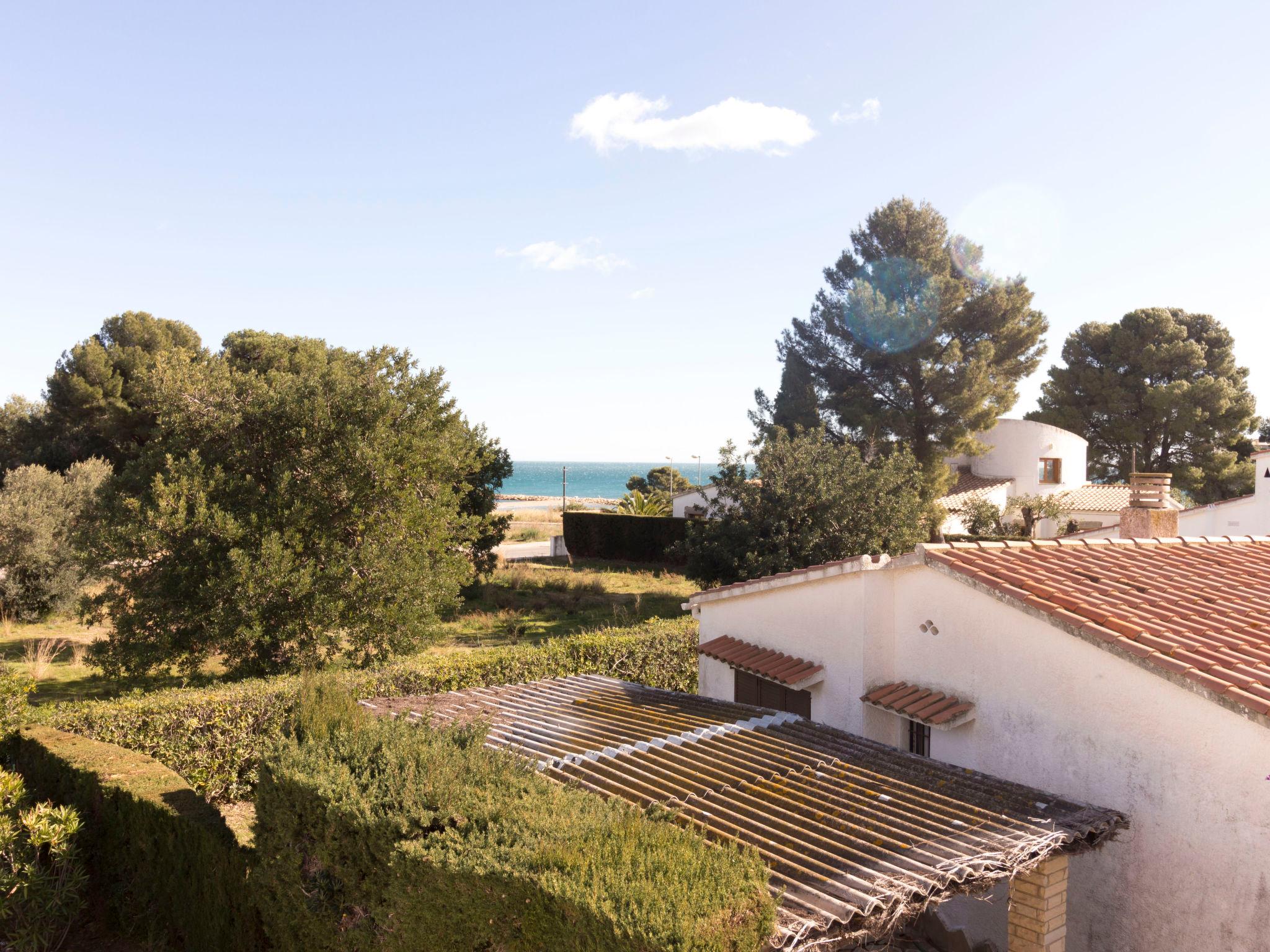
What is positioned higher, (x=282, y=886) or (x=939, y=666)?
(x=939, y=666)

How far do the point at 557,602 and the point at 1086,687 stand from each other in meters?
20.2

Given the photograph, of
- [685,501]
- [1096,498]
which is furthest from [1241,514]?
[685,501]

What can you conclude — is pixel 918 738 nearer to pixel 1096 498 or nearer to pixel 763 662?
pixel 763 662

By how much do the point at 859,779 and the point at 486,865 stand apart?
12.6ft

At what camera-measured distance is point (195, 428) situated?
13461mm

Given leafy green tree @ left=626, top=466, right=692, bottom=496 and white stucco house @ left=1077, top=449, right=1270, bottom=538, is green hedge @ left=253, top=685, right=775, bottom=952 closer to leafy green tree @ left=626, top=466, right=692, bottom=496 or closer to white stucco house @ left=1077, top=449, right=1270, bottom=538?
white stucco house @ left=1077, top=449, right=1270, bottom=538

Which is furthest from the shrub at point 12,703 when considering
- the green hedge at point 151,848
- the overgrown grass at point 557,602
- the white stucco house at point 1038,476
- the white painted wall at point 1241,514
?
the white stucco house at point 1038,476

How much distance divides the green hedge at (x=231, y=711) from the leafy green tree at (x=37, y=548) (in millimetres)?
12995

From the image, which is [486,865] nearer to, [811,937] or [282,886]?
[811,937]

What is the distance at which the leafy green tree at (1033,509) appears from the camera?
129 ft

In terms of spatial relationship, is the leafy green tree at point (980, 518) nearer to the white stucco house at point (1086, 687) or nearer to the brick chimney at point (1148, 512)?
the brick chimney at point (1148, 512)

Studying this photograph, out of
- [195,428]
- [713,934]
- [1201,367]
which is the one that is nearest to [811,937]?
[713,934]

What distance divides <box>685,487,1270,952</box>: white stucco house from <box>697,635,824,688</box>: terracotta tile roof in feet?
0.10

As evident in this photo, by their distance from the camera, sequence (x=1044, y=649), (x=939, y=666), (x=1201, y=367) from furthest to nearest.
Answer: (x=1201, y=367)
(x=939, y=666)
(x=1044, y=649)
